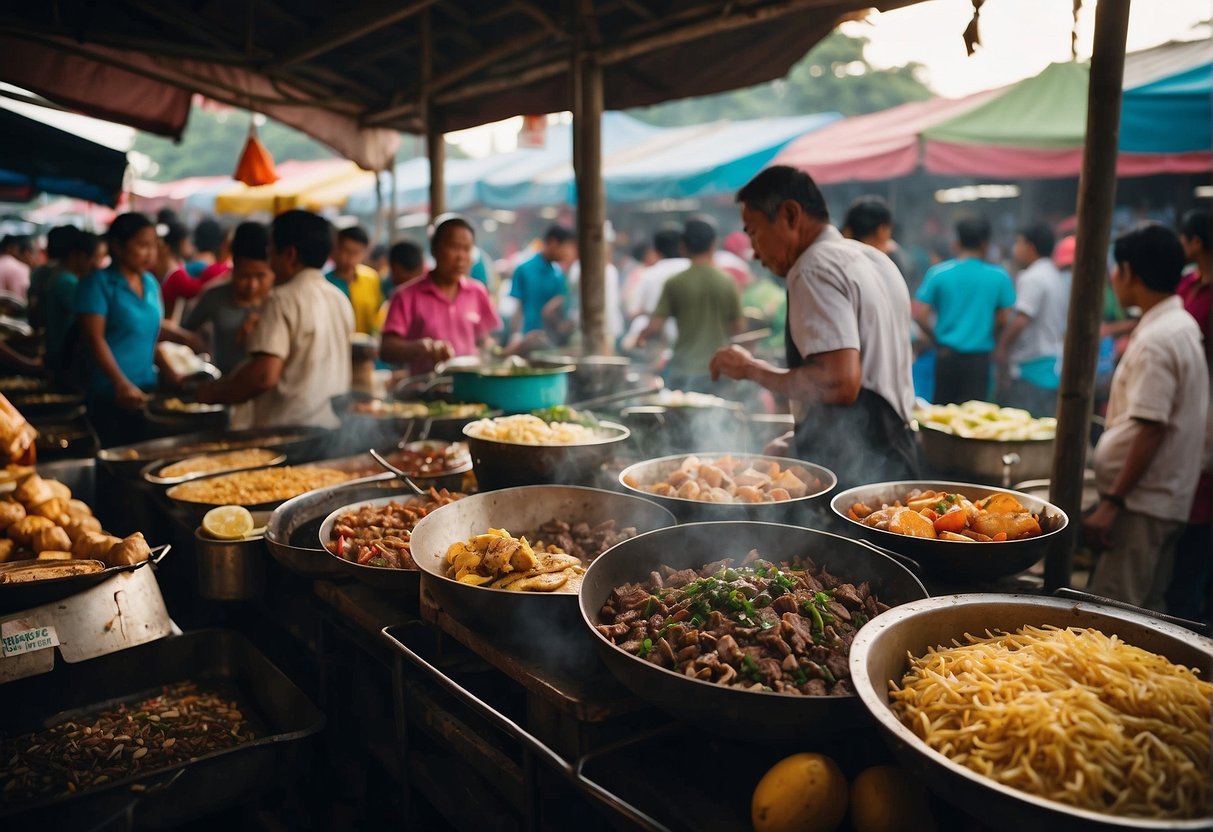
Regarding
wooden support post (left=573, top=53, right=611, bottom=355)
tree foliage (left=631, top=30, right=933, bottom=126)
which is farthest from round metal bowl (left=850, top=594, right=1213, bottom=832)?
tree foliage (left=631, top=30, right=933, bottom=126)

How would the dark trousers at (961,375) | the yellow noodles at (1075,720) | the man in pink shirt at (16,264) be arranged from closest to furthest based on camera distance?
the yellow noodles at (1075,720)
the dark trousers at (961,375)
the man in pink shirt at (16,264)

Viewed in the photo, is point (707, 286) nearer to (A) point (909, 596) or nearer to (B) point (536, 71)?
(B) point (536, 71)

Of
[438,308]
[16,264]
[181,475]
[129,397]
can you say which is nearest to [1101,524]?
[438,308]

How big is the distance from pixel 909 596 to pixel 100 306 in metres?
6.03

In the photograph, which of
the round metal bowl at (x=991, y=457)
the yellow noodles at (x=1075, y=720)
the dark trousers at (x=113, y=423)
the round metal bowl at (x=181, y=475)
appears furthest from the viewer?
the dark trousers at (x=113, y=423)

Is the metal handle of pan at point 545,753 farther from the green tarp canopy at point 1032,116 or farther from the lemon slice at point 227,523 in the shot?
the green tarp canopy at point 1032,116

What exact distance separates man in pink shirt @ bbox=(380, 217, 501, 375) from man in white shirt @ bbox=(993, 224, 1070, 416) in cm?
521

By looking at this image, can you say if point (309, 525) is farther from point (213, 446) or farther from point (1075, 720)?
point (1075, 720)

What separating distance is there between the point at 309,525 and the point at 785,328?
89.2 inches

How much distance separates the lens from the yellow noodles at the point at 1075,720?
1.40 metres

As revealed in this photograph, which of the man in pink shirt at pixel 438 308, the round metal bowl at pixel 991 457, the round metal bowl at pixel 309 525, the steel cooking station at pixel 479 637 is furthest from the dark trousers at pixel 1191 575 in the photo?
the man in pink shirt at pixel 438 308

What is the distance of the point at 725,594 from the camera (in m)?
2.09

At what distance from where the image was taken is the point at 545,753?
1850mm

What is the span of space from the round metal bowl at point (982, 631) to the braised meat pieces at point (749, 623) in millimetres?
109
